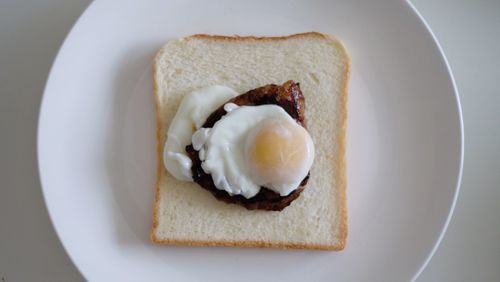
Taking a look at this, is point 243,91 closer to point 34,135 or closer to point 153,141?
point 153,141

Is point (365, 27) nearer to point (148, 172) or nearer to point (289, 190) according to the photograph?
point (289, 190)

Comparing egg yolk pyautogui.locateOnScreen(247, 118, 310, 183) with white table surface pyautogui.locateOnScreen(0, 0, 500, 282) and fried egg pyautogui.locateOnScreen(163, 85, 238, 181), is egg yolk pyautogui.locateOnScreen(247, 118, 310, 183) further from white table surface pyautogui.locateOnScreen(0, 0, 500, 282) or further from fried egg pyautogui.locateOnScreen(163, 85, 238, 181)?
white table surface pyautogui.locateOnScreen(0, 0, 500, 282)

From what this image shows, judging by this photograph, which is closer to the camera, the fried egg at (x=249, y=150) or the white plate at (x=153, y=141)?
the fried egg at (x=249, y=150)

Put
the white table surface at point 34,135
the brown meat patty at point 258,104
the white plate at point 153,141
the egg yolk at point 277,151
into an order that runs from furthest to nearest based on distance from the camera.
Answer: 1. the white table surface at point 34,135
2. the white plate at point 153,141
3. the brown meat patty at point 258,104
4. the egg yolk at point 277,151

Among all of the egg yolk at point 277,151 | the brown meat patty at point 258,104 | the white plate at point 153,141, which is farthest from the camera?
the white plate at point 153,141

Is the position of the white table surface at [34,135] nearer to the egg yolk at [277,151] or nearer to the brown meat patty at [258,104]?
the brown meat patty at [258,104]

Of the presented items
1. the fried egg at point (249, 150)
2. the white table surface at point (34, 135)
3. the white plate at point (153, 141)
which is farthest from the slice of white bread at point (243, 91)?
the white table surface at point (34, 135)

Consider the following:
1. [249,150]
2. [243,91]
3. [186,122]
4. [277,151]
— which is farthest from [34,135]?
[277,151]
